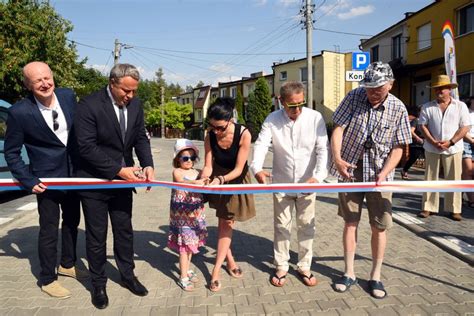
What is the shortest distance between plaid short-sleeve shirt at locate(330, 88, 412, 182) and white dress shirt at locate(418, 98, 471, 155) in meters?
2.75

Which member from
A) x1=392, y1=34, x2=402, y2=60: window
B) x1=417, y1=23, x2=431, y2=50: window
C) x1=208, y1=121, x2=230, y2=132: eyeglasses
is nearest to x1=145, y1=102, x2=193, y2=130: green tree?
x1=392, y1=34, x2=402, y2=60: window

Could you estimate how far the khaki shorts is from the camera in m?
3.59

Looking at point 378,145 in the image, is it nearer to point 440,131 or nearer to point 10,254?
point 440,131

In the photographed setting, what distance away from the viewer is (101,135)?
3.37 metres

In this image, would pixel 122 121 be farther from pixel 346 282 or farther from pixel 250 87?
pixel 250 87

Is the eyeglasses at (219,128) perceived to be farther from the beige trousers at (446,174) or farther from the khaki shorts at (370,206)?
the beige trousers at (446,174)

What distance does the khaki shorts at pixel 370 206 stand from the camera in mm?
3588

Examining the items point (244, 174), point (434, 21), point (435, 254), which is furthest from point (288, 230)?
point (434, 21)

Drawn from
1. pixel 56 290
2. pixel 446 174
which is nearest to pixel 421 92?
pixel 446 174

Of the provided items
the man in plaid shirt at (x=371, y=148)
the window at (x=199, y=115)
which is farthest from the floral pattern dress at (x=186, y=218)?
the window at (x=199, y=115)

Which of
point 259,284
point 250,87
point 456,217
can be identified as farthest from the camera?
point 250,87

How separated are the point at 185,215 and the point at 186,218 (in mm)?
33

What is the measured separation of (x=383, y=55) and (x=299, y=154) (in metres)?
25.7

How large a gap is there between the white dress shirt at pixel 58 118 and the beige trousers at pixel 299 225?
82.3 inches
